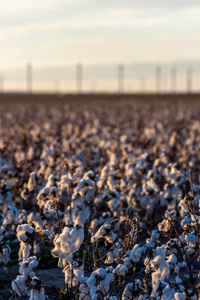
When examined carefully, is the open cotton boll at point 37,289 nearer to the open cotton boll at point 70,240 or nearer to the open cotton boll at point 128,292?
the open cotton boll at point 70,240

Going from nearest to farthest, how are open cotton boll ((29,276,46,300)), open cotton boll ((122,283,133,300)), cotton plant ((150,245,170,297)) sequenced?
cotton plant ((150,245,170,297)) < open cotton boll ((29,276,46,300)) < open cotton boll ((122,283,133,300))


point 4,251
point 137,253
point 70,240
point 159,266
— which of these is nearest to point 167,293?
point 159,266

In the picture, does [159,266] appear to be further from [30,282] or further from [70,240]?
[30,282]

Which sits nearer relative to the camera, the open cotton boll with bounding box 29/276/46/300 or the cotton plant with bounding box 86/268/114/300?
the cotton plant with bounding box 86/268/114/300

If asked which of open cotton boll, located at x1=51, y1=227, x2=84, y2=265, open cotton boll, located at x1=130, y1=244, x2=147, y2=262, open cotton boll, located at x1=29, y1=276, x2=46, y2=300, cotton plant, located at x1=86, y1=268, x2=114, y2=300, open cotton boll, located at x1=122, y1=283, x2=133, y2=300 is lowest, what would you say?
open cotton boll, located at x1=122, y1=283, x2=133, y2=300

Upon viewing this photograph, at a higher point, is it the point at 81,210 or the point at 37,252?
the point at 81,210

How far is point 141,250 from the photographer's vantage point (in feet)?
10.8

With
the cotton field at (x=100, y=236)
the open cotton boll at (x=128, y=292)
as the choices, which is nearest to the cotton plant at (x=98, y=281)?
the cotton field at (x=100, y=236)

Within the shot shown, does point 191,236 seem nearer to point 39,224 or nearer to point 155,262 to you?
point 155,262

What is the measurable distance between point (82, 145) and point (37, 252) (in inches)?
209

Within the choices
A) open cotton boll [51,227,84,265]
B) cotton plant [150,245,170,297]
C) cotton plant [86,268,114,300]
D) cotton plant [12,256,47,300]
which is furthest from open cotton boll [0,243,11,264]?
cotton plant [150,245,170,297]

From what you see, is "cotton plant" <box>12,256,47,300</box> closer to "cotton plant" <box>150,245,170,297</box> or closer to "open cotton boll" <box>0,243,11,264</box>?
"open cotton boll" <box>0,243,11,264</box>

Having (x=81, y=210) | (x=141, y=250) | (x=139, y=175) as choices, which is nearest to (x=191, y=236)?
(x=141, y=250)

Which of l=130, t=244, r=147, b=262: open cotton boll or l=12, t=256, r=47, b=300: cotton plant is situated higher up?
l=130, t=244, r=147, b=262: open cotton boll
